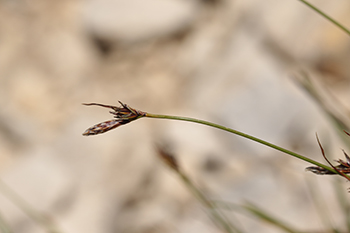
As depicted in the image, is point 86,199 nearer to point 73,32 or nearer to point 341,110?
point 73,32

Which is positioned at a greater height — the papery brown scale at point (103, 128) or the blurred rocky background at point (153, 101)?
the blurred rocky background at point (153, 101)

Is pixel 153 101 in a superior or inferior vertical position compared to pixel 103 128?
superior

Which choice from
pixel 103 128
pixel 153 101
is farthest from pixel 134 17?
pixel 103 128

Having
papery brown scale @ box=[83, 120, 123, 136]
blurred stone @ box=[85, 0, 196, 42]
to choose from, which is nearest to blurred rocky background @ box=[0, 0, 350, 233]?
blurred stone @ box=[85, 0, 196, 42]

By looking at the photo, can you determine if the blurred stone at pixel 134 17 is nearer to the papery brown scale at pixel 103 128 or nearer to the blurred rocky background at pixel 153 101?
the blurred rocky background at pixel 153 101

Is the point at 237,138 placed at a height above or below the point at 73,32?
below

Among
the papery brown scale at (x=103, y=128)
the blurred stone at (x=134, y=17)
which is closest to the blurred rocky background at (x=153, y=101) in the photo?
the blurred stone at (x=134, y=17)

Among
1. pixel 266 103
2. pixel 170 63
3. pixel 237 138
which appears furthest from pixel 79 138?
pixel 266 103

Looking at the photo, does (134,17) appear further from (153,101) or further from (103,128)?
(103,128)
